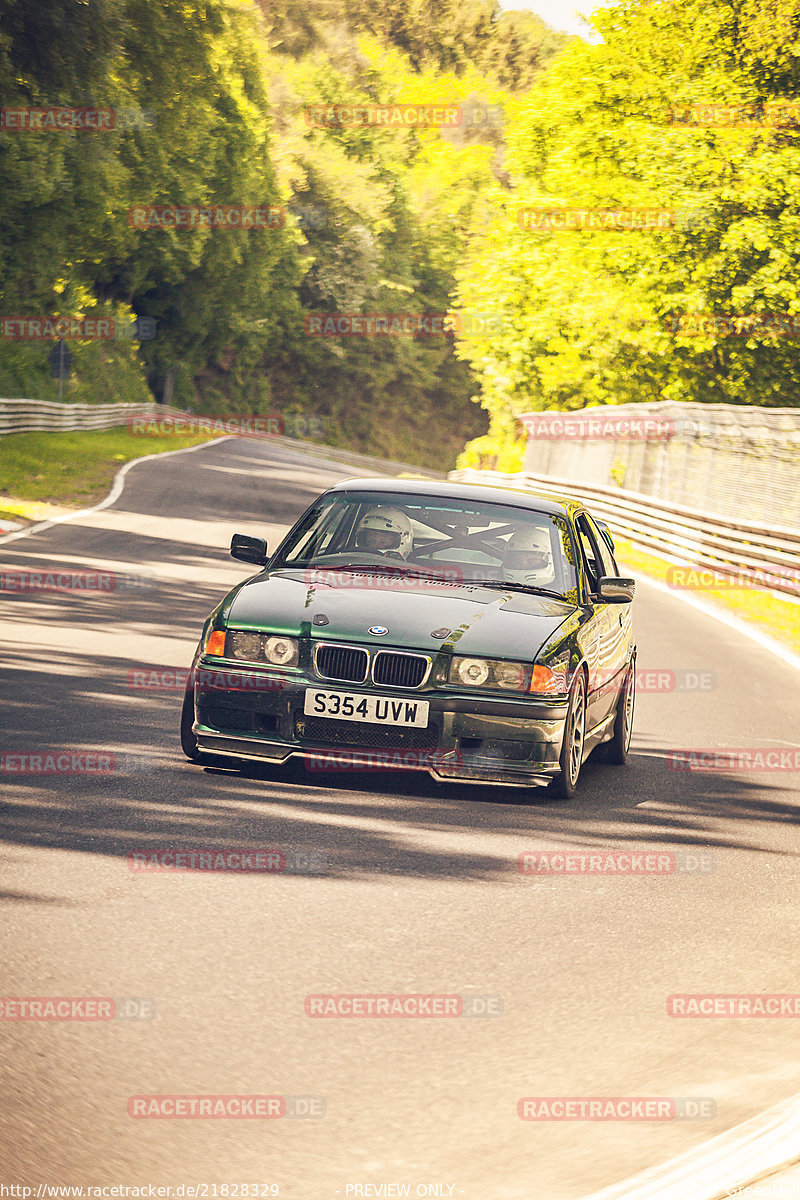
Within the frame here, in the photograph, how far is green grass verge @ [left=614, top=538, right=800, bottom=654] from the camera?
18.1m

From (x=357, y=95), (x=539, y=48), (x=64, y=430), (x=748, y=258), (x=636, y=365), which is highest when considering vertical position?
(x=539, y=48)

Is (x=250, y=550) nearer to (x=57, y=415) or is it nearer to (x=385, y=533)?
(x=385, y=533)

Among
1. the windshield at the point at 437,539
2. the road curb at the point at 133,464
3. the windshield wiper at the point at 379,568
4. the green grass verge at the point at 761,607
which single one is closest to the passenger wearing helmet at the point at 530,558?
A: the windshield at the point at 437,539

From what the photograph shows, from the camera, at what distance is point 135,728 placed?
9000 millimetres

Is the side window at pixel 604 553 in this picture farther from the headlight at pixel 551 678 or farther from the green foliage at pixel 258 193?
the green foliage at pixel 258 193

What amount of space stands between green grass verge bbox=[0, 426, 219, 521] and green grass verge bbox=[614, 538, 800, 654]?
10324 millimetres

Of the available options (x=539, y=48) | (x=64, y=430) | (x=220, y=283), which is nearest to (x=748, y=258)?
(x=64, y=430)

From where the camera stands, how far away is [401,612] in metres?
7.44

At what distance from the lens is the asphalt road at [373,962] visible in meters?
3.74

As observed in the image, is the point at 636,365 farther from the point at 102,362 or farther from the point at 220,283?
the point at 220,283

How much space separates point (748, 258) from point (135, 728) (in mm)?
34396

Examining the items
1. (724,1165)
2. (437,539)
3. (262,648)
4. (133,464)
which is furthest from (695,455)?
(724,1165)

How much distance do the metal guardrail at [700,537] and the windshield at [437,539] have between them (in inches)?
300

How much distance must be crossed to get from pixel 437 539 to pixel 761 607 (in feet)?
42.4
